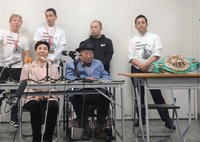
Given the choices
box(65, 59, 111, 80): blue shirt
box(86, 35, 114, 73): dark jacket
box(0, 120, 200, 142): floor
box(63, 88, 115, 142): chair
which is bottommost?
box(0, 120, 200, 142): floor

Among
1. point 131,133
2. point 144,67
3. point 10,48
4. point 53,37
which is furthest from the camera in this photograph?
point 53,37

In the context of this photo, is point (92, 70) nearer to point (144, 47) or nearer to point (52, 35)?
point (144, 47)

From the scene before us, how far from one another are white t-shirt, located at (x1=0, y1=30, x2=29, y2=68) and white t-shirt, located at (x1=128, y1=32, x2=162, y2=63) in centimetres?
166

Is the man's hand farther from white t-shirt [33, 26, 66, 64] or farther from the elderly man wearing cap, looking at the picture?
white t-shirt [33, 26, 66, 64]

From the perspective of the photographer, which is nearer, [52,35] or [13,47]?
[13,47]

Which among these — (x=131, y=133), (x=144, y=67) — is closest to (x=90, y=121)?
(x=131, y=133)

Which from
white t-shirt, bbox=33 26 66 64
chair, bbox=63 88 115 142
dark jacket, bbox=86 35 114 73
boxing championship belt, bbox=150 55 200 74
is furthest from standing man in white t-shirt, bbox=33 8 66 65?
boxing championship belt, bbox=150 55 200 74

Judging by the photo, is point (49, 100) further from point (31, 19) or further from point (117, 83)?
point (31, 19)

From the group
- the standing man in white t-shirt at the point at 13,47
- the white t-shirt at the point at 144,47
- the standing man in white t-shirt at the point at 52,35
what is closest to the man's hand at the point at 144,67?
the white t-shirt at the point at 144,47

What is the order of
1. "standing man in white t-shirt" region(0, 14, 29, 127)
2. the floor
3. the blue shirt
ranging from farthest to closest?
1. "standing man in white t-shirt" region(0, 14, 29, 127)
2. the floor
3. the blue shirt

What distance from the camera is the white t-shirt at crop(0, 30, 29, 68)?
4.21 meters

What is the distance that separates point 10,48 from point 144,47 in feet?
6.51

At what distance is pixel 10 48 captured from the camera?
13.8 feet

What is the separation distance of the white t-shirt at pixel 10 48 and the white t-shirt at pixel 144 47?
166cm
